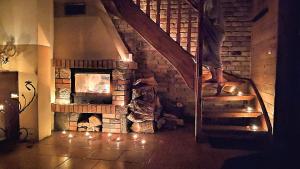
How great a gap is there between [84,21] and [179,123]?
2622 mm

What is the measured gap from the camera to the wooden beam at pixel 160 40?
4.37 meters

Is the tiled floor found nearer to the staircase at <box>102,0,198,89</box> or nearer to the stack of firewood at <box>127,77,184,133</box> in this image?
the stack of firewood at <box>127,77,184,133</box>

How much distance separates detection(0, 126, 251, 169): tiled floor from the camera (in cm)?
312

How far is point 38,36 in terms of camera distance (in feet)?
13.0

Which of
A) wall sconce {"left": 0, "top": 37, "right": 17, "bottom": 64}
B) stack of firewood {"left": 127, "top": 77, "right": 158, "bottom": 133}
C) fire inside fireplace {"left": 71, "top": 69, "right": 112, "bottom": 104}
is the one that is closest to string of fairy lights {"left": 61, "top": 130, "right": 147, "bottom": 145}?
stack of firewood {"left": 127, "top": 77, "right": 158, "bottom": 133}

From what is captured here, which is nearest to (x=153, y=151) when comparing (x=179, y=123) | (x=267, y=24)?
(x=179, y=123)

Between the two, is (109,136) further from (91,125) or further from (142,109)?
(142,109)

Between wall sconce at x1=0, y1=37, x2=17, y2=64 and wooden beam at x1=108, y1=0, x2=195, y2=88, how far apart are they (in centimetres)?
182

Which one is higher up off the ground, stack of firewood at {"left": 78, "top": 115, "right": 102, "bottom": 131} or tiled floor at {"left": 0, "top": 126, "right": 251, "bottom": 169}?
stack of firewood at {"left": 78, "top": 115, "right": 102, "bottom": 131}

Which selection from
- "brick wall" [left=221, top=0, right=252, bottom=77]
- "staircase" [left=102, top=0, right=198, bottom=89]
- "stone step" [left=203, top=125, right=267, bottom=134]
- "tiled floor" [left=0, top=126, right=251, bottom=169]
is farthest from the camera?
"brick wall" [left=221, top=0, right=252, bottom=77]

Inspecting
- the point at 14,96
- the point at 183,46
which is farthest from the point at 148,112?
the point at 14,96

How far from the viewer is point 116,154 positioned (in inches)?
138

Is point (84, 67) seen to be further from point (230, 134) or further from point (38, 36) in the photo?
point (230, 134)

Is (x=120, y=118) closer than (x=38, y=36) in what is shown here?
No
